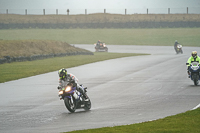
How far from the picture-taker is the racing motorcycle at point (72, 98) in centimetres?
1250

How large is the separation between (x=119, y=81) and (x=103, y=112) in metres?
8.96

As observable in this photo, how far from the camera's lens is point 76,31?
73938 mm

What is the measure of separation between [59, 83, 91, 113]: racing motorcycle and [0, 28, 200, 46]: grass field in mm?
55542

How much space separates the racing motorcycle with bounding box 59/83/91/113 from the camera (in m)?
12.5

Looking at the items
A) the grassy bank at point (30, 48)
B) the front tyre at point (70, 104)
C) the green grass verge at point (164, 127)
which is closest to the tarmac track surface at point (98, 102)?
the front tyre at point (70, 104)

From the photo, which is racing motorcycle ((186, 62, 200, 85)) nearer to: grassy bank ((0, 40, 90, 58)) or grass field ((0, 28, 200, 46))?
grassy bank ((0, 40, 90, 58))

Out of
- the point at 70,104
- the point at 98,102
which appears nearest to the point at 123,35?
the point at 98,102

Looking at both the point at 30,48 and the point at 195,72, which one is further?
the point at 30,48

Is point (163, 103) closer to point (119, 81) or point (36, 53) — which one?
point (119, 81)

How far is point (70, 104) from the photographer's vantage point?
12773 millimetres

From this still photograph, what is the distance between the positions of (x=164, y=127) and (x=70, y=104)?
3.98 m

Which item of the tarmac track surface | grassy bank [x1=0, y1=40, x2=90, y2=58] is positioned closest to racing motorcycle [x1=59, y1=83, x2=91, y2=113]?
the tarmac track surface

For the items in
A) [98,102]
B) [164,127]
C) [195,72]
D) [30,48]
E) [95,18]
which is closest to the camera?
[164,127]

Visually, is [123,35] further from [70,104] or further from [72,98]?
[70,104]
